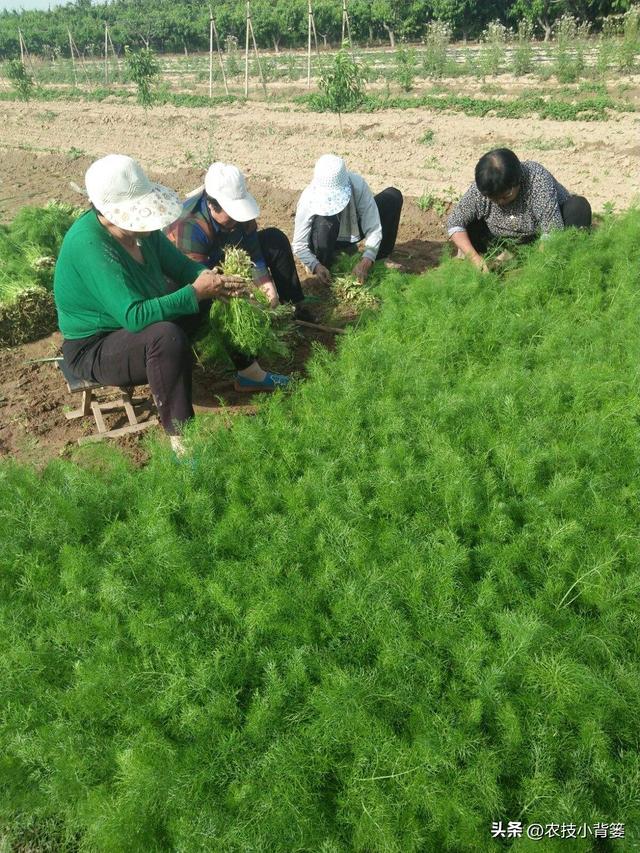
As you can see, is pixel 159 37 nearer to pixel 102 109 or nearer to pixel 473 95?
pixel 102 109

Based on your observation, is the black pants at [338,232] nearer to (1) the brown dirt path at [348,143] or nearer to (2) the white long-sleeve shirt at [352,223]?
(2) the white long-sleeve shirt at [352,223]

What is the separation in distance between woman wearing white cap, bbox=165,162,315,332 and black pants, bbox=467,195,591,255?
1684 millimetres

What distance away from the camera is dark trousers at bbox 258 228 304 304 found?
4.92 m

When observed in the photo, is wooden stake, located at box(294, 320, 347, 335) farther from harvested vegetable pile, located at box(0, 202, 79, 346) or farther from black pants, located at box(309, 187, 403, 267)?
harvested vegetable pile, located at box(0, 202, 79, 346)

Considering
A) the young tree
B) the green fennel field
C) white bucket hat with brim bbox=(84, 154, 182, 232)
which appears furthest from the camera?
the young tree

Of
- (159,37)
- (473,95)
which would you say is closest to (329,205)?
(473,95)

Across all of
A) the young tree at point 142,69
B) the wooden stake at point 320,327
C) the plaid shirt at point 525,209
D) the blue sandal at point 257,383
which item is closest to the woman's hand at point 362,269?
the wooden stake at point 320,327

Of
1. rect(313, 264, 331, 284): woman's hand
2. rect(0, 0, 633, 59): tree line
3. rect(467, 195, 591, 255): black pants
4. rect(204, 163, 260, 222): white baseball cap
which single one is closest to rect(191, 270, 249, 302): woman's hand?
rect(204, 163, 260, 222): white baseball cap

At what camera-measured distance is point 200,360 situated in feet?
14.3

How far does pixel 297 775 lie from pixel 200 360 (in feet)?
9.64

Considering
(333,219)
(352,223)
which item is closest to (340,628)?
(333,219)

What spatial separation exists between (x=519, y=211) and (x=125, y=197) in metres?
3.26

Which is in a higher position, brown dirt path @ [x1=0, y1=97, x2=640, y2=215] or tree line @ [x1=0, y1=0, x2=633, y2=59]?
tree line @ [x1=0, y1=0, x2=633, y2=59]

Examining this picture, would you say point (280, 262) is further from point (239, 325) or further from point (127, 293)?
point (127, 293)
